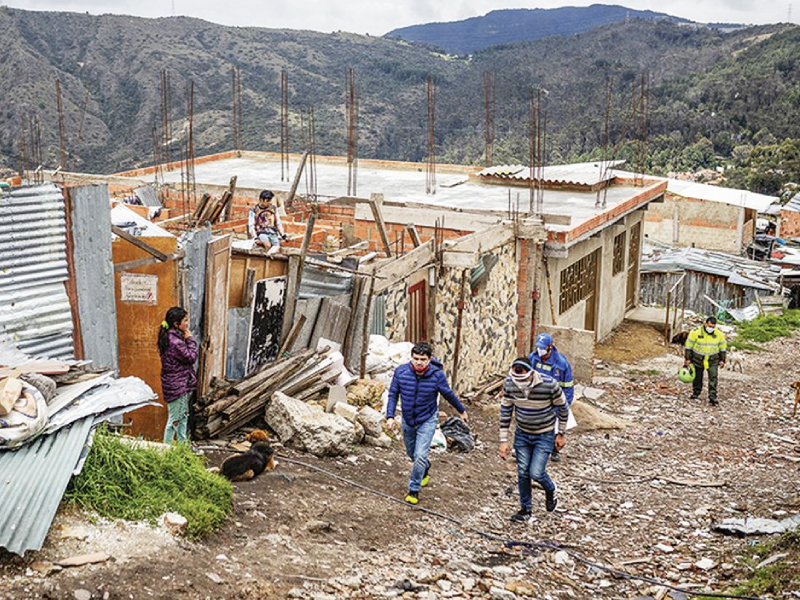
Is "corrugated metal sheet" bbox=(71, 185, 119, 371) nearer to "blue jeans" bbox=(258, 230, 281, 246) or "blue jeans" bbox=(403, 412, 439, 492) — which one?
"blue jeans" bbox=(403, 412, 439, 492)

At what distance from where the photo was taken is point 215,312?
320 inches

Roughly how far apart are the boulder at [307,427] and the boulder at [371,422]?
0.47 metres

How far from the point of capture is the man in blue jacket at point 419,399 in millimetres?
7000

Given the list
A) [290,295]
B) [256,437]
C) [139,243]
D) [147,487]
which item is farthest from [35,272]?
[290,295]

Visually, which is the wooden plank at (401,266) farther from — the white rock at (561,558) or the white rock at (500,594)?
the white rock at (500,594)

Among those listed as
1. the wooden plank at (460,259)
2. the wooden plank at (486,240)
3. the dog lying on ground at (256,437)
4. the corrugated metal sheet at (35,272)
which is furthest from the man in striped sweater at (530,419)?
the wooden plank at (486,240)

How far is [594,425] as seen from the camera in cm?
1151

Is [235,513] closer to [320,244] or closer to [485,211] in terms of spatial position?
[320,244]

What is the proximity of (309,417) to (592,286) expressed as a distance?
10946 mm

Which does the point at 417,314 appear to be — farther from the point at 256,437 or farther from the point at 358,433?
the point at 256,437

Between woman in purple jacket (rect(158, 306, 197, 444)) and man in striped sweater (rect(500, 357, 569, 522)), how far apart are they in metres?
2.54

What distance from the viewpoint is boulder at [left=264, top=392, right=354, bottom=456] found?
771 cm

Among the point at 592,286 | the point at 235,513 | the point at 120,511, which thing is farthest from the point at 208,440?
the point at 592,286

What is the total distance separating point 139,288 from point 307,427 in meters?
1.88
